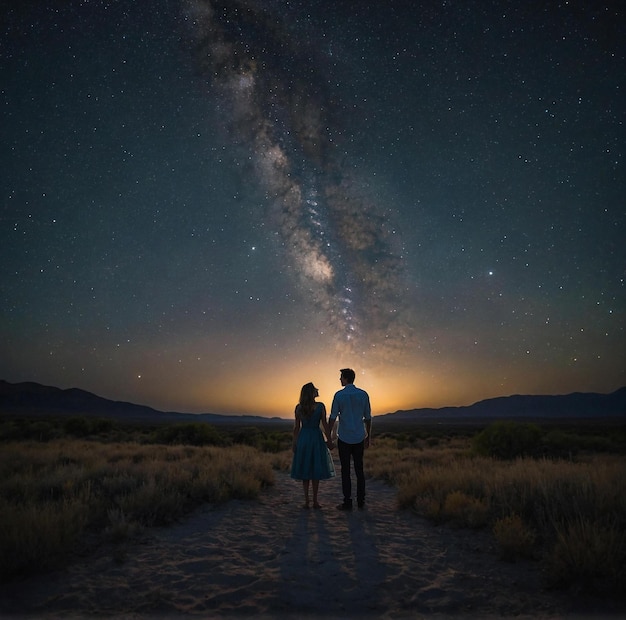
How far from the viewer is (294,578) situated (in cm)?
448

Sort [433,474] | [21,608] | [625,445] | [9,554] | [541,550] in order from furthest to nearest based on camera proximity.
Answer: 1. [625,445]
2. [433,474]
3. [541,550]
4. [9,554]
5. [21,608]

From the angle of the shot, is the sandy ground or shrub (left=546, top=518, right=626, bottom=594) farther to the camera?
shrub (left=546, top=518, right=626, bottom=594)

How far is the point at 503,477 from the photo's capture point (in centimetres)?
812

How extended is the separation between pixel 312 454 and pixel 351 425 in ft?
2.96

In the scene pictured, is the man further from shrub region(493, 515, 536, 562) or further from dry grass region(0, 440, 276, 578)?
shrub region(493, 515, 536, 562)

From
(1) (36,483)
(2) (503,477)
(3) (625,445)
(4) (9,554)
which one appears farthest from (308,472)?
(3) (625,445)

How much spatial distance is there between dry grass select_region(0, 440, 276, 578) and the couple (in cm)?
219

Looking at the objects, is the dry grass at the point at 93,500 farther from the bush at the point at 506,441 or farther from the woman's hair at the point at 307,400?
the bush at the point at 506,441

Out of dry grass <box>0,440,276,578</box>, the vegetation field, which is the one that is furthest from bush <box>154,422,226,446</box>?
dry grass <box>0,440,276,578</box>

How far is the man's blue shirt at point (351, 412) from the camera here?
765 cm

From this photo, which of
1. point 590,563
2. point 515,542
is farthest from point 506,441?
point 590,563

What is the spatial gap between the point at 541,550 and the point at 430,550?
138 cm

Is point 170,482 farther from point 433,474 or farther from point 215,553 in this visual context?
point 433,474

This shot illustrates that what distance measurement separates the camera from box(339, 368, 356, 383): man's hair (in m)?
8.09
